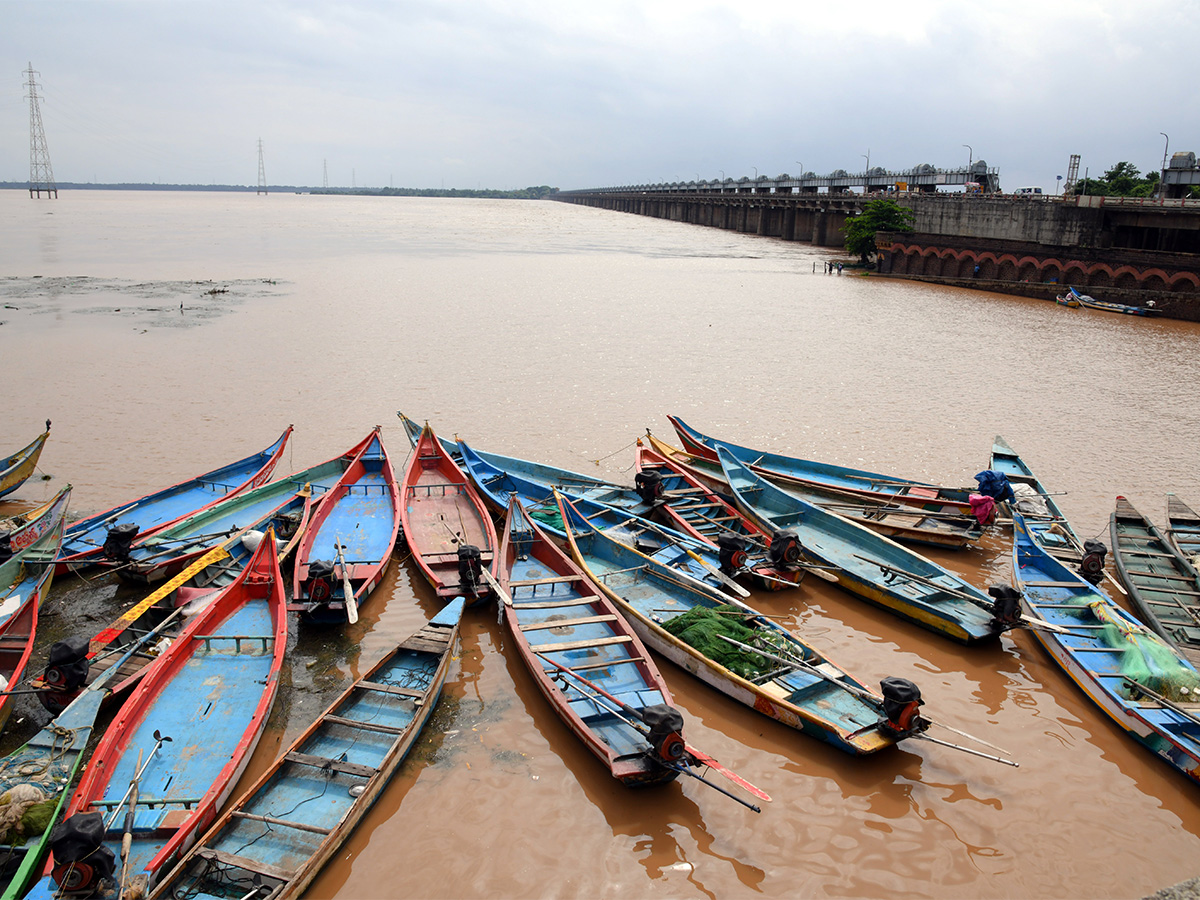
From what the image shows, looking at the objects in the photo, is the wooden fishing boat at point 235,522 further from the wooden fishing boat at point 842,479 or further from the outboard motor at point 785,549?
the outboard motor at point 785,549

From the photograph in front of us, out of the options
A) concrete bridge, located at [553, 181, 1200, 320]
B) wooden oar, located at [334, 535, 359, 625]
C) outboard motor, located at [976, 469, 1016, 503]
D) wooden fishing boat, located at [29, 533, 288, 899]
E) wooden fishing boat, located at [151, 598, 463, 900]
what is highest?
concrete bridge, located at [553, 181, 1200, 320]

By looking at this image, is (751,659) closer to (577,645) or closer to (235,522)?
(577,645)

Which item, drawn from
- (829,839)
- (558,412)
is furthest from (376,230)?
(829,839)

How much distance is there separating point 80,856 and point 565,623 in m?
5.38

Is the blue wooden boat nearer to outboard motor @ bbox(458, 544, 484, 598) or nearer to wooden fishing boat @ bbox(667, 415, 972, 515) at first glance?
outboard motor @ bbox(458, 544, 484, 598)

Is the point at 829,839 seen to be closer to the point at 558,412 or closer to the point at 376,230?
the point at 558,412

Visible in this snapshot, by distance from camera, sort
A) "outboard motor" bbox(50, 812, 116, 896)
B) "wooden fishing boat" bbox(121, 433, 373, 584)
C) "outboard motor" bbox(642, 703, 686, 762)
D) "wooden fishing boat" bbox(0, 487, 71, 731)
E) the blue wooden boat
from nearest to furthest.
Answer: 1. "outboard motor" bbox(50, 812, 116, 896)
2. "outboard motor" bbox(642, 703, 686, 762)
3. "wooden fishing boat" bbox(0, 487, 71, 731)
4. the blue wooden boat
5. "wooden fishing boat" bbox(121, 433, 373, 584)

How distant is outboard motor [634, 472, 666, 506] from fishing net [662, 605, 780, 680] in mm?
3515

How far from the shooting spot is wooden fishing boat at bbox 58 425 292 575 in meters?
11.1

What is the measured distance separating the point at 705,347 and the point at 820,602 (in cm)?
1913

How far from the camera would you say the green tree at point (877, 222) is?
2298 inches

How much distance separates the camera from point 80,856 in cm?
565

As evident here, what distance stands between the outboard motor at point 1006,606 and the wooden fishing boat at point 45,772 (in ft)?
34.3

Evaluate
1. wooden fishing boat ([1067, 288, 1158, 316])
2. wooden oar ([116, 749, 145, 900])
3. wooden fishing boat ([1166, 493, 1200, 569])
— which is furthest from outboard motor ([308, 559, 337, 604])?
wooden fishing boat ([1067, 288, 1158, 316])
